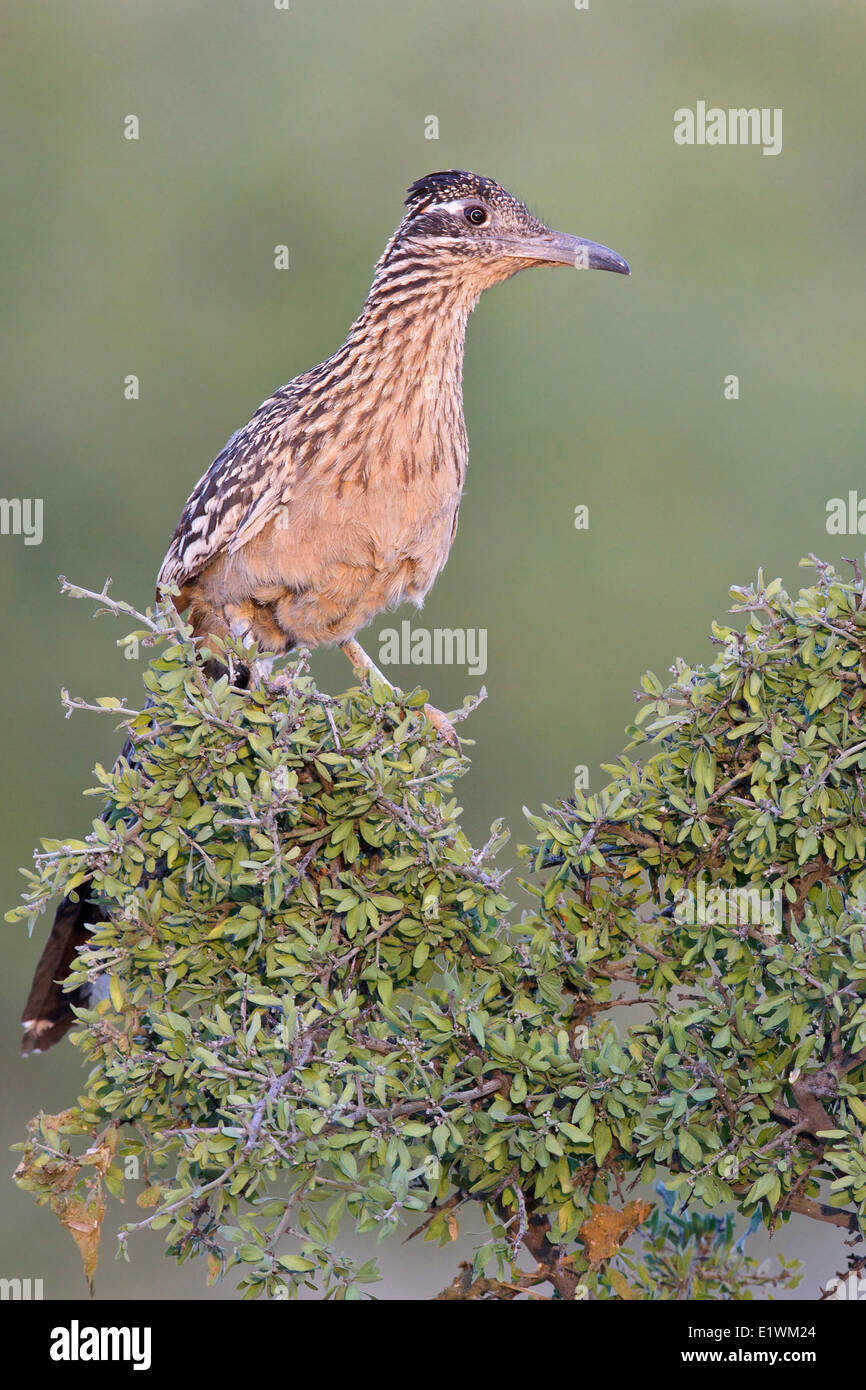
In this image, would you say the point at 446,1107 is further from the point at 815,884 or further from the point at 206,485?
the point at 206,485

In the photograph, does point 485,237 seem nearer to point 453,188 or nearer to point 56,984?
point 453,188

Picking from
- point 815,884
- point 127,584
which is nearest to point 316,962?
point 815,884

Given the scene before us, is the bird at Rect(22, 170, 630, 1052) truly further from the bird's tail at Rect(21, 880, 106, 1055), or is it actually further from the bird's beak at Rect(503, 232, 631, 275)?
the bird's tail at Rect(21, 880, 106, 1055)

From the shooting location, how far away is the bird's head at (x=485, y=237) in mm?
3520

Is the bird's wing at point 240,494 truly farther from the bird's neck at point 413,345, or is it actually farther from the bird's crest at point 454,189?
the bird's crest at point 454,189

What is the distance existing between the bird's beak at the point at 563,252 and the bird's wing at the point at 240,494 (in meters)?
0.64

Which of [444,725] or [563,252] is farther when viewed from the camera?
[563,252]

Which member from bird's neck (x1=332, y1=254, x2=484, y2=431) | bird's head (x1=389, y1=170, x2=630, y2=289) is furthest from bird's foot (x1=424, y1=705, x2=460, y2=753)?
bird's head (x1=389, y1=170, x2=630, y2=289)

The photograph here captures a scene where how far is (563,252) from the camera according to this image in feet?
11.5

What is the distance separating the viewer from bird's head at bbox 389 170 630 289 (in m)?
3.52

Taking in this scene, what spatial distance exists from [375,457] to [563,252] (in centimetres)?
64

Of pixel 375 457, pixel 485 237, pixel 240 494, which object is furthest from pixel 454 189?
pixel 240 494

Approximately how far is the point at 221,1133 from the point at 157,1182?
0.29 meters

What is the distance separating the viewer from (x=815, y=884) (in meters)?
2.42
